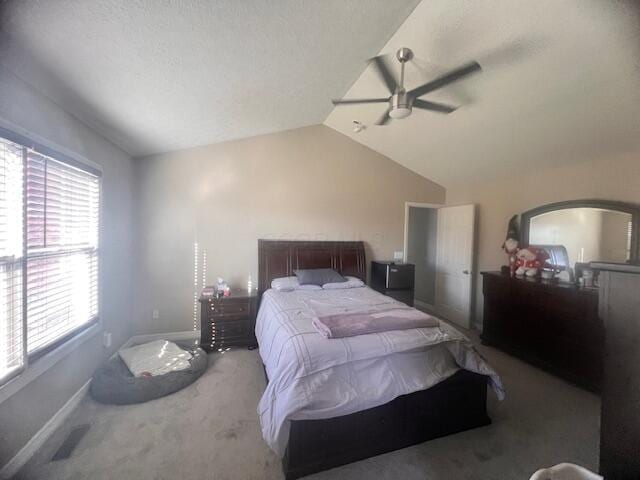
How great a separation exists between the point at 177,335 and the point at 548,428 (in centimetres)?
382

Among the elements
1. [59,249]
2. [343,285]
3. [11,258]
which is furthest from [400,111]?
[59,249]

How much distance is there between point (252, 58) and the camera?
185 centimetres

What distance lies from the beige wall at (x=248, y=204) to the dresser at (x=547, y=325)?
1629 millimetres

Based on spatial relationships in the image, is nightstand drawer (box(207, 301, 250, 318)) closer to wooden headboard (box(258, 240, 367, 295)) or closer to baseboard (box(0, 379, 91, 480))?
wooden headboard (box(258, 240, 367, 295))

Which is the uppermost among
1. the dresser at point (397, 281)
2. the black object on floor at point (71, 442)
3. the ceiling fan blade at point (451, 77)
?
the ceiling fan blade at point (451, 77)

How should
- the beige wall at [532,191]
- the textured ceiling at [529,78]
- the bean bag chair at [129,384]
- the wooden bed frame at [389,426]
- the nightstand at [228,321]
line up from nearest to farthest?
the wooden bed frame at [389,426], the textured ceiling at [529,78], the bean bag chair at [129,384], the beige wall at [532,191], the nightstand at [228,321]

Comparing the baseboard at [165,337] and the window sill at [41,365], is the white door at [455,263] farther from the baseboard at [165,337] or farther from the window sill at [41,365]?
the window sill at [41,365]

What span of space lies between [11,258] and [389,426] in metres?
2.50

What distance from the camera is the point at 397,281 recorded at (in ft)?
12.3

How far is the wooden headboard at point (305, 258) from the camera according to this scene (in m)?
3.49

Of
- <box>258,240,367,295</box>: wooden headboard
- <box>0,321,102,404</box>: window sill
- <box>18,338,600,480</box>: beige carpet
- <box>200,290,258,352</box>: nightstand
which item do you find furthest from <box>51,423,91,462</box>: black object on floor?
<box>258,240,367,295</box>: wooden headboard

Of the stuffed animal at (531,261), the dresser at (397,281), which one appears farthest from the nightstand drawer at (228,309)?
the stuffed animal at (531,261)

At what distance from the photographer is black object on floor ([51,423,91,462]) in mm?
1576

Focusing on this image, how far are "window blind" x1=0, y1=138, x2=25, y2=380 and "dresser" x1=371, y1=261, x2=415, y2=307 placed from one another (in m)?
3.54
